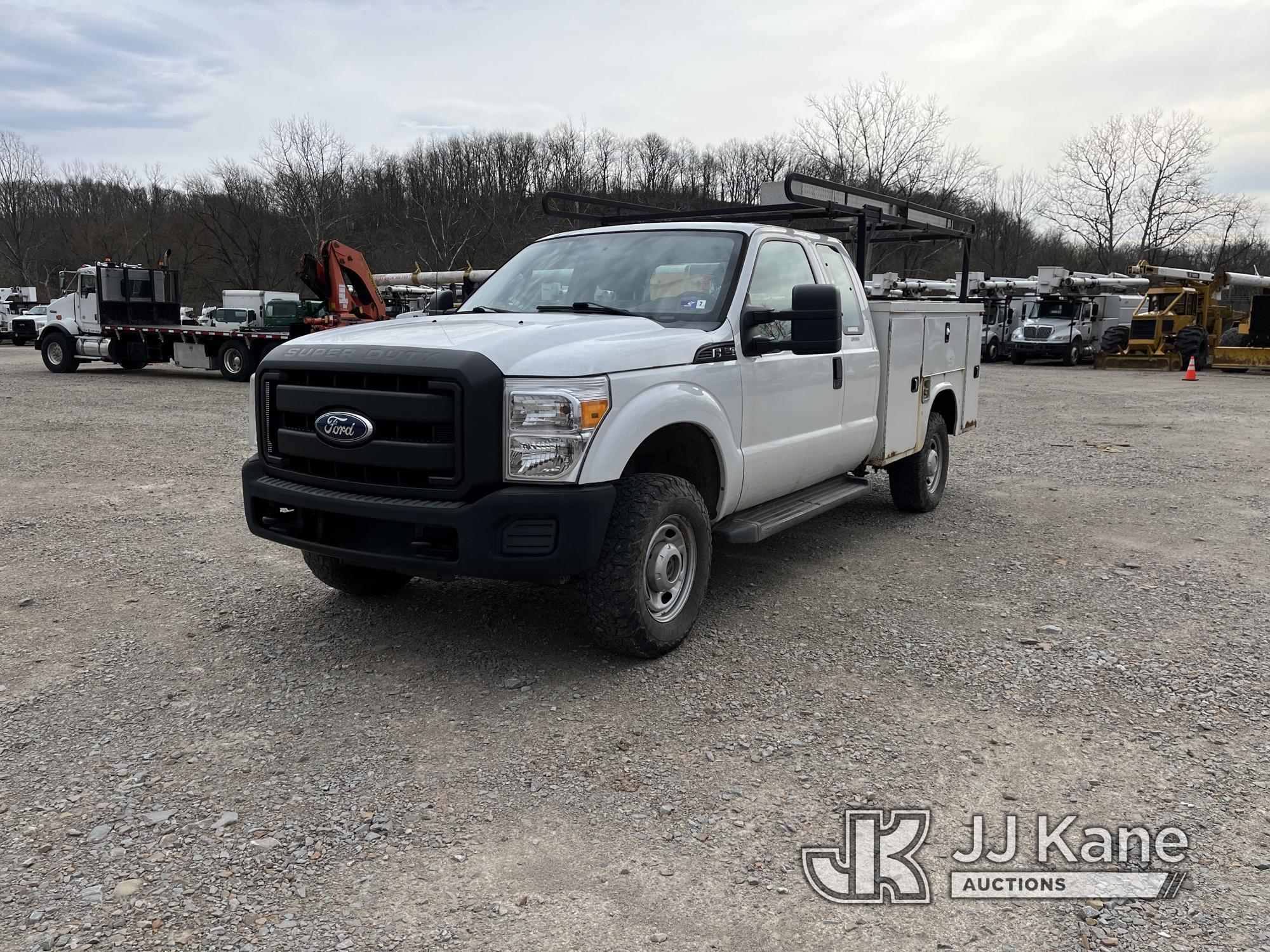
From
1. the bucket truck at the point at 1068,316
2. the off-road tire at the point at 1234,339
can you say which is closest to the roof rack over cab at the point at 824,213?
the off-road tire at the point at 1234,339

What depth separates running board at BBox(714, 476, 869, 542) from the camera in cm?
503

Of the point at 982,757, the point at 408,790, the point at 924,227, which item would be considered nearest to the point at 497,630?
the point at 408,790

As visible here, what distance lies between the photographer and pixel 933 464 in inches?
314

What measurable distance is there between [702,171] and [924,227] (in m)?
62.5

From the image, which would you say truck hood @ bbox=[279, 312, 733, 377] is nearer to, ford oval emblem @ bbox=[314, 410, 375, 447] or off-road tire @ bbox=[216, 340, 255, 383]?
ford oval emblem @ bbox=[314, 410, 375, 447]

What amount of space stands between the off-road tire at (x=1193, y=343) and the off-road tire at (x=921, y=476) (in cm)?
2350

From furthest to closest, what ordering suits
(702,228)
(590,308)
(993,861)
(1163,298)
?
(1163,298)
(702,228)
(590,308)
(993,861)

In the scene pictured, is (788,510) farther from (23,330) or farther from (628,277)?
(23,330)

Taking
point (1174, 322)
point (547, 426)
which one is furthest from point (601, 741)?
point (1174, 322)

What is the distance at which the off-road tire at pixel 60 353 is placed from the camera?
79.0 ft

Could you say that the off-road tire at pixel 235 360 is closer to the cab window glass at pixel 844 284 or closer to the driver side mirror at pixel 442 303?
the driver side mirror at pixel 442 303

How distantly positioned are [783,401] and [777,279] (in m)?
0.75

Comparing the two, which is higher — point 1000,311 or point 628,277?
point 1000,311

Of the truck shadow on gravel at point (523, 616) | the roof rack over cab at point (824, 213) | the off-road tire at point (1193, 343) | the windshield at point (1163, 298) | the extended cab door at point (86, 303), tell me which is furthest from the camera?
the windshield at point (1163, 298)
